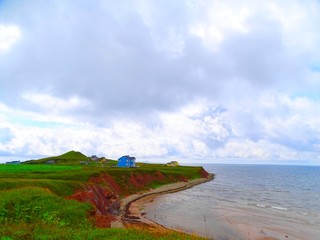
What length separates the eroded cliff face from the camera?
38416 mm

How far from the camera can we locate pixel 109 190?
6069 cm

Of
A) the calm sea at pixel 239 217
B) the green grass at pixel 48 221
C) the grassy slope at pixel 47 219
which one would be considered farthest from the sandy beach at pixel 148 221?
the green grass at pixel 48 221

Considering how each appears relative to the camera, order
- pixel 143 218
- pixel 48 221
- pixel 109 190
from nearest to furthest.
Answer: pixel 48 221, pixel 143 218, pixel 109 190

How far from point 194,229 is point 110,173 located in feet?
133

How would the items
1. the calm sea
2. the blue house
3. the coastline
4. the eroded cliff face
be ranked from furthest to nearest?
the blue house, the calm sea, the coastline, the eroded cliff face

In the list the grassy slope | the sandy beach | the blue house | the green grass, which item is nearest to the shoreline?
the sandy beach

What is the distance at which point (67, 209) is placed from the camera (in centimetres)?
2661

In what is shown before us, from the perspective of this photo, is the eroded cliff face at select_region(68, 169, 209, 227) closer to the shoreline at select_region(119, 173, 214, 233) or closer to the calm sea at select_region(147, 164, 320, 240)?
the shoreline at select_region(119, 173, 214, 233)

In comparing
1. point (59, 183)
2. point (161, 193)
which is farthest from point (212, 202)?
point (59, 183)

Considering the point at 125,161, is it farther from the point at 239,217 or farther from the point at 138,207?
the point at 239,217

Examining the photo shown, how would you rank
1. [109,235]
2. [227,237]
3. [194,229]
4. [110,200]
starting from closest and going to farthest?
[109,235]
[227,237]
[194,229]
[110,200]

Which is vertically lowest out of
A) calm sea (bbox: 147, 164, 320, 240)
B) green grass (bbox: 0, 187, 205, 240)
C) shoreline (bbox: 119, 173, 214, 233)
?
calm sea (bbox: 147, 164, 320, 240)

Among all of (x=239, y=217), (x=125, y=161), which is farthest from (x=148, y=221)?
(x=125, y=161)

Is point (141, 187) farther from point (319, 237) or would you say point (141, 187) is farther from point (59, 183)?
point (319, 237)
